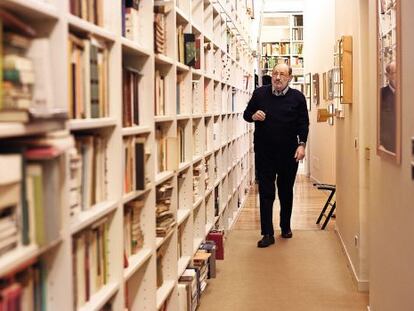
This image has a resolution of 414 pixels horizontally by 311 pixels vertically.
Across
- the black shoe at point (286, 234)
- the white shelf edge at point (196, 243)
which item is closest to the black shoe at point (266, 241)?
the black shoe at point (286, 234)

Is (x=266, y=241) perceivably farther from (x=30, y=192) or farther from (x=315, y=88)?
(x=315, y=88)

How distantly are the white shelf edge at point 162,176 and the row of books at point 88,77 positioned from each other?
31.7 inches

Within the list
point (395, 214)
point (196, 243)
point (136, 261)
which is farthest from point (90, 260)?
point (196, 243)

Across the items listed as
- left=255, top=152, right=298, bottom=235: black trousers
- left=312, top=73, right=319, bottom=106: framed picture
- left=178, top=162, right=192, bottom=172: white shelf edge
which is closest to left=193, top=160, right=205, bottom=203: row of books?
left=178, top=162, right=192, bottom=172: white shelf edge

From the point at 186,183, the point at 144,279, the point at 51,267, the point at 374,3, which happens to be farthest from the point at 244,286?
the point at 51,267

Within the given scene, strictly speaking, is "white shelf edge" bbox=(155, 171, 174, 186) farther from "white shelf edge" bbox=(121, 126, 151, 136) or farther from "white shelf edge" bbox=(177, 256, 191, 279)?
"white shelf edge" bbox=(177, 256, 191, 279)

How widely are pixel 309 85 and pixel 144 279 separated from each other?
29.1 feet

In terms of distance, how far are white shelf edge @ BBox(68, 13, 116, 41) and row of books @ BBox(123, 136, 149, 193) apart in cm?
47

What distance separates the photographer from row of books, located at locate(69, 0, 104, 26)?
6.08 ft

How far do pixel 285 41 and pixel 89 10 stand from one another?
1092 cm

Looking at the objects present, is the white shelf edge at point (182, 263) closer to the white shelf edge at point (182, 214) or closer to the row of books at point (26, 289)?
the white shelf edge at point (182, 214)

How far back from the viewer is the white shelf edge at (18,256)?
1300 mm

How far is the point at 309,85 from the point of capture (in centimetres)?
1112

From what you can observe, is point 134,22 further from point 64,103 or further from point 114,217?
point 64,103
